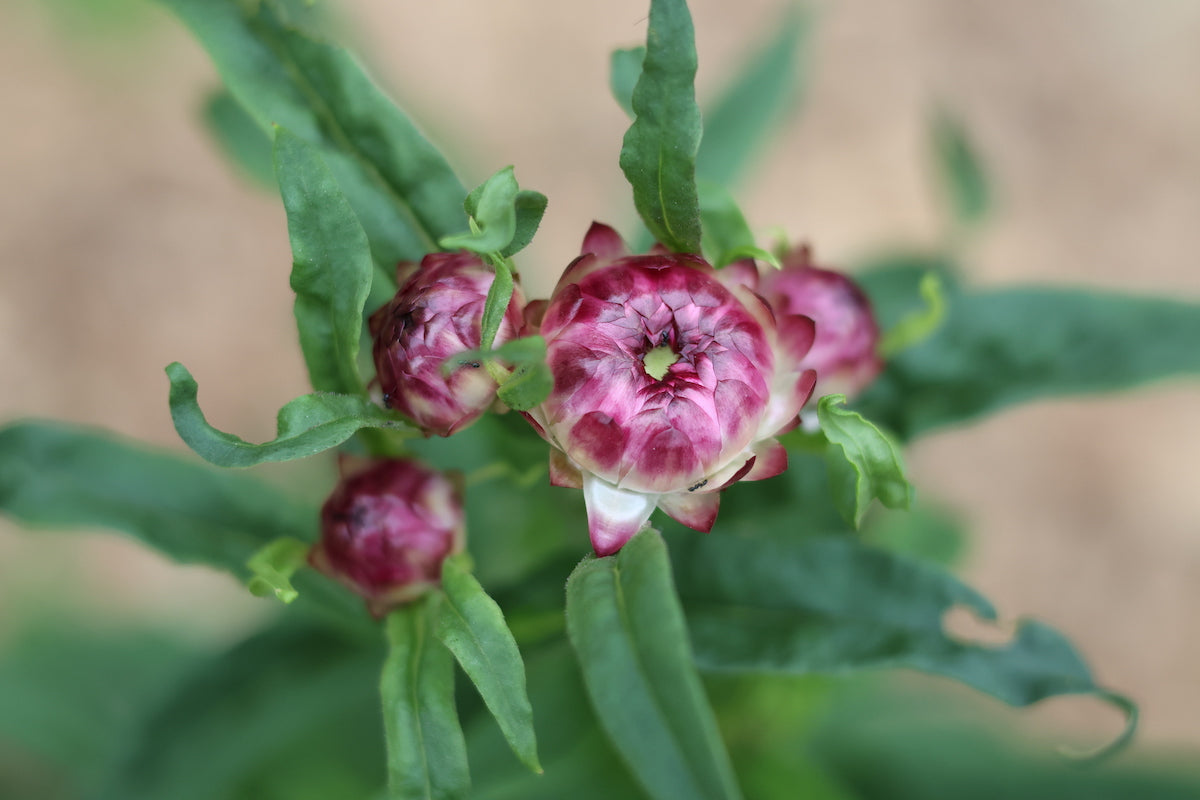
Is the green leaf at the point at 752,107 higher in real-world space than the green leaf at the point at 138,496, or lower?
higher

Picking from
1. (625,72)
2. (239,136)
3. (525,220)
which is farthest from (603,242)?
(239,136)

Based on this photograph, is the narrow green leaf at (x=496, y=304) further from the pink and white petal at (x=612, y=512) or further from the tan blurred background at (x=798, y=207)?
the tan blurred background at (x=798, y=207)

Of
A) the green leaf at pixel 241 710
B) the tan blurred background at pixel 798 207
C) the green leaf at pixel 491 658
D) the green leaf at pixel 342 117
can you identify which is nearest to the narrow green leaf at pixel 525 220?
the green leaf at pixel 342 117

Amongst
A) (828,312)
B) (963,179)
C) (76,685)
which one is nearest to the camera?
(828,312)

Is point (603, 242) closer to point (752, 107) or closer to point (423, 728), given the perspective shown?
point (423, 728)

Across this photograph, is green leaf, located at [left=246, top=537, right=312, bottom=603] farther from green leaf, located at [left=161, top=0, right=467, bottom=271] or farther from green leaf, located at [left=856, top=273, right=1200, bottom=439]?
green leaf, located at [left=856, top=273, right=1200, bottom=439]
